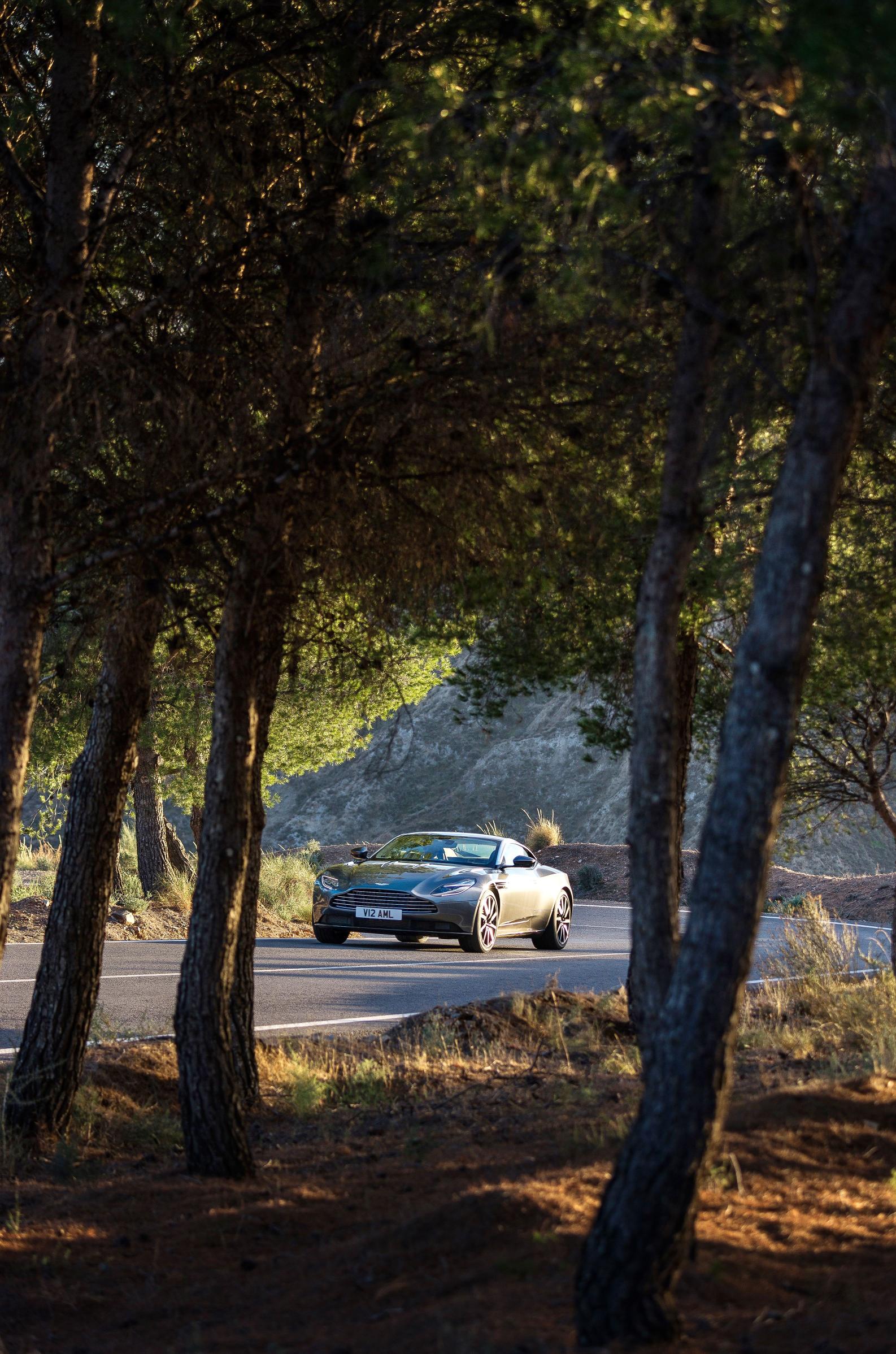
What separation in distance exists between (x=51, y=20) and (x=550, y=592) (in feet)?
14.5

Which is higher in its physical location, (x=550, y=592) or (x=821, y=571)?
(x=550, y=592)

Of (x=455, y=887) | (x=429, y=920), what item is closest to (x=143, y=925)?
(x=429, y=920)

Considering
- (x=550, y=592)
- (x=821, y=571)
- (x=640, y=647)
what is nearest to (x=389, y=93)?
(x=550, y=592)

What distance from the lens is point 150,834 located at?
24516 mm

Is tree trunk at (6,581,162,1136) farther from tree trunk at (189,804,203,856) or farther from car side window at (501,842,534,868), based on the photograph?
tree trunk at (189,804,203,856)

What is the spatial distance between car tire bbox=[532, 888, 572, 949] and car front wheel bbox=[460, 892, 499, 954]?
4.78 ft

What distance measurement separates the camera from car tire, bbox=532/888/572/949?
66.5 feet

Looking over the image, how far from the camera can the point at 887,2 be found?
331cm

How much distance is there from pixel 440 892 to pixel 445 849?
1.16 metres

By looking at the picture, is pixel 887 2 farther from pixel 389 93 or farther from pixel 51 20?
pixel 51 20

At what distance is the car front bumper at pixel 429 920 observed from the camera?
59.3 feet

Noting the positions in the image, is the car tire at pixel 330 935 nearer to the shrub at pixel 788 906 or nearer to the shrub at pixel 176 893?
the shrub at pixel 176 893

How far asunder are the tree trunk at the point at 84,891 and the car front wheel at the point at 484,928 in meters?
10.6

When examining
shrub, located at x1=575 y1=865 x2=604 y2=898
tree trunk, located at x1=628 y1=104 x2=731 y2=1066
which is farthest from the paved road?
shrub, located at x1=575 y1=865 x2=604 y2=898
